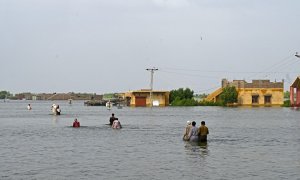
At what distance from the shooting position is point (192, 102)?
158250 mm

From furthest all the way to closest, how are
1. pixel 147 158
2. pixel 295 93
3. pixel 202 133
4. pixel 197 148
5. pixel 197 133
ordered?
pixel 295 93 < pixel 197 133 < pixel 202 133 < pixel 197 148 < pixel 147 158

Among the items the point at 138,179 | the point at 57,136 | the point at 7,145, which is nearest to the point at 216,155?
the point at 138,179

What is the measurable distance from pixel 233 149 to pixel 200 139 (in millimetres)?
3433

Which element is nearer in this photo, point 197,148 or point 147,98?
point 197,148

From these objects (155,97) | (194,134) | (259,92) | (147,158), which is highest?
(259,92)

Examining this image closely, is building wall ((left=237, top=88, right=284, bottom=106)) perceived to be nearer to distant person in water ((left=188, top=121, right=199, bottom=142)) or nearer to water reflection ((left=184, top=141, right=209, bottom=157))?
distant person in water ((left=188, top=121, right=199, bottom=142))

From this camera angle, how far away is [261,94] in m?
143

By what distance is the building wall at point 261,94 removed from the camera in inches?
5595

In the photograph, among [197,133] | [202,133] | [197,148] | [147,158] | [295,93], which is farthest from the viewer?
[295,93]

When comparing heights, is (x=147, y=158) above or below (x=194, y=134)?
below

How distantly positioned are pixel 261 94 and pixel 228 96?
839cm

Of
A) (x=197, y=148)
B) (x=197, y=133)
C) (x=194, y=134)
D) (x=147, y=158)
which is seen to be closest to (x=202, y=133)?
(x=197, y=133)

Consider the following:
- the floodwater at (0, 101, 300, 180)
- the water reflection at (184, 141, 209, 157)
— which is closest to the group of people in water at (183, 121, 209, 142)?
the water reflection at (184, 141, 209, 157)

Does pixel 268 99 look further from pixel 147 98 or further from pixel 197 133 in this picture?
pixel 197 133
